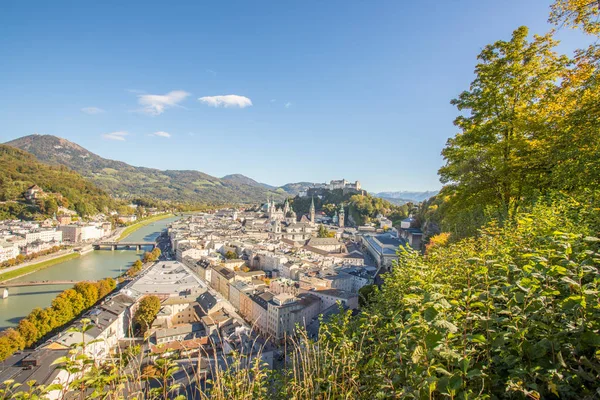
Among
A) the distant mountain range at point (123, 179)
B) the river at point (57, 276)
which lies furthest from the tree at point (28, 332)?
the distant mountain range at point (123, 179)

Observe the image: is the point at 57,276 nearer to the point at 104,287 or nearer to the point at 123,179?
the point at 104,287

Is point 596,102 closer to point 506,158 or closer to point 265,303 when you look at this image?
point 506,158

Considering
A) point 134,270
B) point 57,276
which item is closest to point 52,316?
point 134,270

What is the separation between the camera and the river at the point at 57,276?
20897 millimetres

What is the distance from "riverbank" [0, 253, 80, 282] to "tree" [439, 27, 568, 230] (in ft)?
120

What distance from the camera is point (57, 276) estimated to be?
30234 mm

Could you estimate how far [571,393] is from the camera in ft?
4.11

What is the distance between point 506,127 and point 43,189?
86.1 metres

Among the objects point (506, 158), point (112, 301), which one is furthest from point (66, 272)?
point (506, 158)

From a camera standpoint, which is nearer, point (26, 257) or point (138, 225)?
point (26, 257)

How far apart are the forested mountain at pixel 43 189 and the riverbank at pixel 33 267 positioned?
99.6 feet

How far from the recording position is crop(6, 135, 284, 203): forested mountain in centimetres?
15138

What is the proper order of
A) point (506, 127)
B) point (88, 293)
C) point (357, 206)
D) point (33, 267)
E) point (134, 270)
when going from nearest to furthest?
point (506, 127), point (88, 293), point (134, 270), point (33, 267), point (357, 206)

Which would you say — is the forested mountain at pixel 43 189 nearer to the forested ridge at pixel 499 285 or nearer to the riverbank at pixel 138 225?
the riverbank at pixel 138 225
